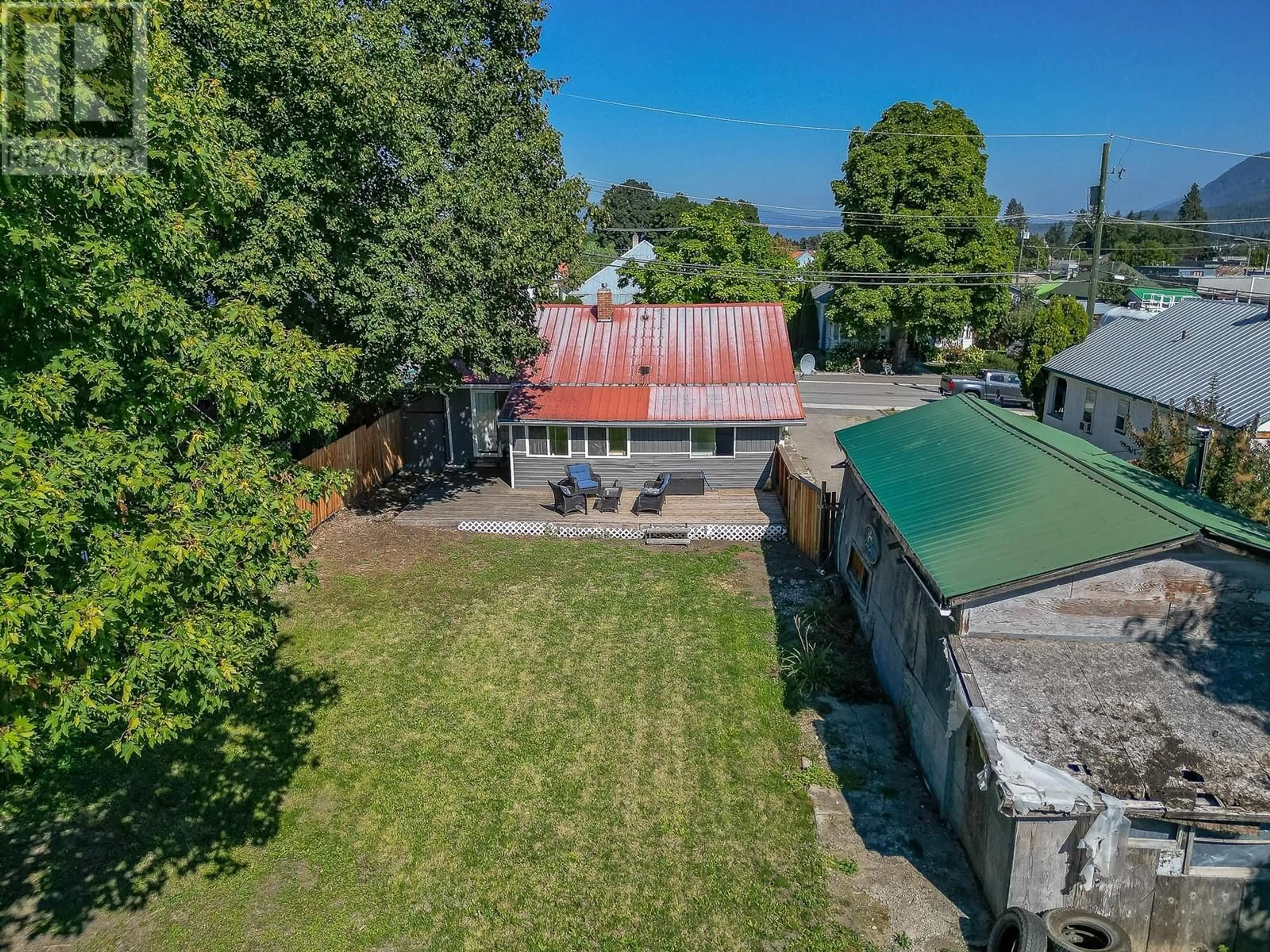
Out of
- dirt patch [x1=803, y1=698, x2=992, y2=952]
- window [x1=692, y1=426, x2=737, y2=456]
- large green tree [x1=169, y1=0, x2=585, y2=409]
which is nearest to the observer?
dirt patch [x1=803, y1=698, x2=992, y2=952]

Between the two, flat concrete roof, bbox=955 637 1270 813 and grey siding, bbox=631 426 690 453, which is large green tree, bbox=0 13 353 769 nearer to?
flat concrete roof, bbox=955 637 1270 813

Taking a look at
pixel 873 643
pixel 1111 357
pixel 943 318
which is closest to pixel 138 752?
pixel 873 643

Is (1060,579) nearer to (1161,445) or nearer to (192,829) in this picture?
(1161,445)

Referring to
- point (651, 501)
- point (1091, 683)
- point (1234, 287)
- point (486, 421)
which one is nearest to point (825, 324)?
point (1234, 287)

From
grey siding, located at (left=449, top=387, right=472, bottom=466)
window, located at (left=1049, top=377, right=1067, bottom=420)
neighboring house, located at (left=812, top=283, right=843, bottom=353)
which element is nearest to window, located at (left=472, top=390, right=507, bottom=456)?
grey siding, located at (left=449, top=387, right=472, bottom=466)

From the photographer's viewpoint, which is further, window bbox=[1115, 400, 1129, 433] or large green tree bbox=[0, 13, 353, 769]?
window bbox=[1115, 400, 1129, 433]

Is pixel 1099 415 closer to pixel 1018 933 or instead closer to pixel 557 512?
pixel 557 512
